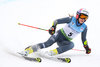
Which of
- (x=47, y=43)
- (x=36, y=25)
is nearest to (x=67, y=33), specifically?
(x=47, y=43)

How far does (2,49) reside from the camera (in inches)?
173

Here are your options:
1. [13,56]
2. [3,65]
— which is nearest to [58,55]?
[13,56]

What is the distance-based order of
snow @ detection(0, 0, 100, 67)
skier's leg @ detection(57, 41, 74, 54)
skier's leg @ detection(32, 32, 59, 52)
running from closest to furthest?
snow @ detection(0, 0, 100, 67) < skier's leg @ detection(32, 32, 59, 52) < skier's leg @ detection(57, 41, 74, 54)

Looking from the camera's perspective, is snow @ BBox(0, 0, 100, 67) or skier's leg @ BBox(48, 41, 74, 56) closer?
snow @ BBox(0, 0, 100, 67)

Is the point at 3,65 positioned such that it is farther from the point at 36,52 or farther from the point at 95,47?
the point at 95,47

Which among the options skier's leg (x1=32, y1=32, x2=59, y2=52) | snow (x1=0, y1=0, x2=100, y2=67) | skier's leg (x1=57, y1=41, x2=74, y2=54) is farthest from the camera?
skier's leg (x1=57, y1=41, x2=74, y2=54)

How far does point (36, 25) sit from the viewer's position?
7.15 metres

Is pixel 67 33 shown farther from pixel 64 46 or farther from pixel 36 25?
pixel 36 25

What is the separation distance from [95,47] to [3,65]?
2752 millimetres

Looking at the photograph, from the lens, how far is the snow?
3997 mm

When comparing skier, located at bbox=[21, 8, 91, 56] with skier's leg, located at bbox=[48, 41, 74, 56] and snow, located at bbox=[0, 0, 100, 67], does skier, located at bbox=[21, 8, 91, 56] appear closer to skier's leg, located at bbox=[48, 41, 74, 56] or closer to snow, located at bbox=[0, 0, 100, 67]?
skier's leg, located at bbox=[48, 41, 74, 56]

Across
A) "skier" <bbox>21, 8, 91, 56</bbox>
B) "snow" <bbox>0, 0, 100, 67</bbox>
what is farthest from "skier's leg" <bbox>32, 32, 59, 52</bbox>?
"snow" <bbox>0, 0, 100, 67</bbox>

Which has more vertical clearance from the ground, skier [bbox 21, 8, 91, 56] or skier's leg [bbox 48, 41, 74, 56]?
skier [bbox 21, 8, 91, 56]

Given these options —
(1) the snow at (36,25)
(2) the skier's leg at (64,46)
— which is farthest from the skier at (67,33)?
(1) the snow at (36,25)
